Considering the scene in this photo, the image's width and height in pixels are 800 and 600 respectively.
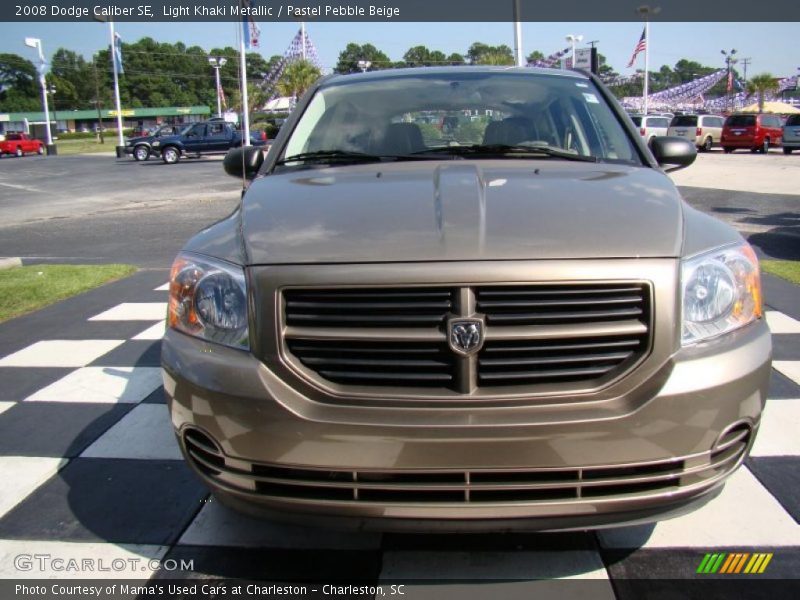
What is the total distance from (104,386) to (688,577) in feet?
10.9

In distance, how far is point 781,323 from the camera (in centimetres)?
505

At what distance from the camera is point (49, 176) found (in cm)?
2575

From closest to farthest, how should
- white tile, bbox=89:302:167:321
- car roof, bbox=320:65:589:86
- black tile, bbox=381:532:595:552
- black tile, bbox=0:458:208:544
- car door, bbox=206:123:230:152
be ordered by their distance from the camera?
1. black tile, bbox=381:532:595:552
2. black tile, bbox=0:458:208:544
3. car roof, bbox=320:65:589:86
4. white tile, bbox=89:302:167:321
5. car door, bbox=206:123:230:152

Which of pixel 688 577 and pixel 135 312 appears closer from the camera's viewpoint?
pixel 688 577

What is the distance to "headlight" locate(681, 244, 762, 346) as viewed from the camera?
2.01 m

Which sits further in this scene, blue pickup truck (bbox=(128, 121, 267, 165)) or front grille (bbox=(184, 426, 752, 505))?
blue pickup truck (bbox=(128, 121, 267, 165))

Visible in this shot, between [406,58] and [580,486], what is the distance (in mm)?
83447

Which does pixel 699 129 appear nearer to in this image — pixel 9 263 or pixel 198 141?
pixel 198 141

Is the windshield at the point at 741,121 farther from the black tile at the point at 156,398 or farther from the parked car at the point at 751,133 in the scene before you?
the black tile at the point at 156,398

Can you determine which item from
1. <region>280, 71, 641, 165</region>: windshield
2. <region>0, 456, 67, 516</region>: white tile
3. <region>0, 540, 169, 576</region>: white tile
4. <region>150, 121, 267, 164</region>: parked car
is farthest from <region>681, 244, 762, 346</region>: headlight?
<region>150, 121, 267, 164</region>: parked car

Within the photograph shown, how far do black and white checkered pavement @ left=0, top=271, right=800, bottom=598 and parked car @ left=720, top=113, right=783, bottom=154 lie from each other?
97.9 ft

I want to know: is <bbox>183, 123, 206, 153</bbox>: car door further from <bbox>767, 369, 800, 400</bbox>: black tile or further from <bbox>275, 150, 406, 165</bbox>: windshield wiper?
<bbox>767, 369, 800, 400</bbox>: black tile

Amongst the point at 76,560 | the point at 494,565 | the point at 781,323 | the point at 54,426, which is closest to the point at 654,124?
the point at 781,323

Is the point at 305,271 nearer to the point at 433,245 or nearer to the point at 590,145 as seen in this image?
the point at 433,245
